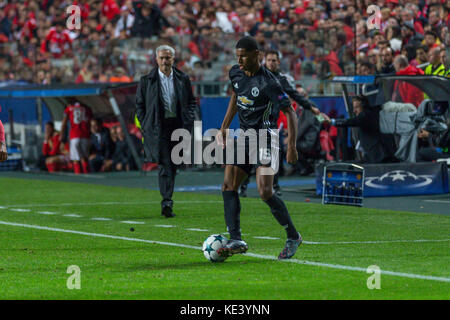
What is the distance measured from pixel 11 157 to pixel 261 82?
18.1 m

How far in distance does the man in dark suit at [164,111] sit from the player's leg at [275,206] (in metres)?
4.77

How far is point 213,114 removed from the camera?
82.8ft

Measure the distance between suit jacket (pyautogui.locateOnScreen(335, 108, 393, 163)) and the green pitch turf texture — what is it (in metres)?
3.17

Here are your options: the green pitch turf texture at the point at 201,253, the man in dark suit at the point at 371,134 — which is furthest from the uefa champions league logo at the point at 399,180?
the green pitch turf texture at the point at 201,253

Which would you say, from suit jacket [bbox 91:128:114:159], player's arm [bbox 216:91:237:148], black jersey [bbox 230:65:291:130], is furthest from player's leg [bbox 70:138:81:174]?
black jersey [bbox 230:65:291:130]

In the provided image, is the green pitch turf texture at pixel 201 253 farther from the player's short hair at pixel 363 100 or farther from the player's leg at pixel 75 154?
the player's leg at pixel 75 154

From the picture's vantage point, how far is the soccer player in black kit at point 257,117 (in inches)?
383

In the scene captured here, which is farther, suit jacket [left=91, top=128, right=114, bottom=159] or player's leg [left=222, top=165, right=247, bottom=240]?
suit jacket [left=91, top=128, right=114, bottom=159]

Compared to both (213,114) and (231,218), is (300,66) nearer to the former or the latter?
(213,114)

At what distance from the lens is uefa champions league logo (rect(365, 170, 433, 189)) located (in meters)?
17.5

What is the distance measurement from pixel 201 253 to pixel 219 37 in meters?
16.8

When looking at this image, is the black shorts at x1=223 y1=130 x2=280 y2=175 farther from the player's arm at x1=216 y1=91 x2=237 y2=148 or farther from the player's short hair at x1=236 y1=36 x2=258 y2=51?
the player's short hair at x1=236 y1=36 x2=258 y2=51

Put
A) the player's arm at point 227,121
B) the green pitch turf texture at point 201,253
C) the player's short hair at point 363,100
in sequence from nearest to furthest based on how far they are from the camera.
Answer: the green pitch turf texture at point 201,253 < the player's arm at point 227,121 < the player's short hair at point 363,100
